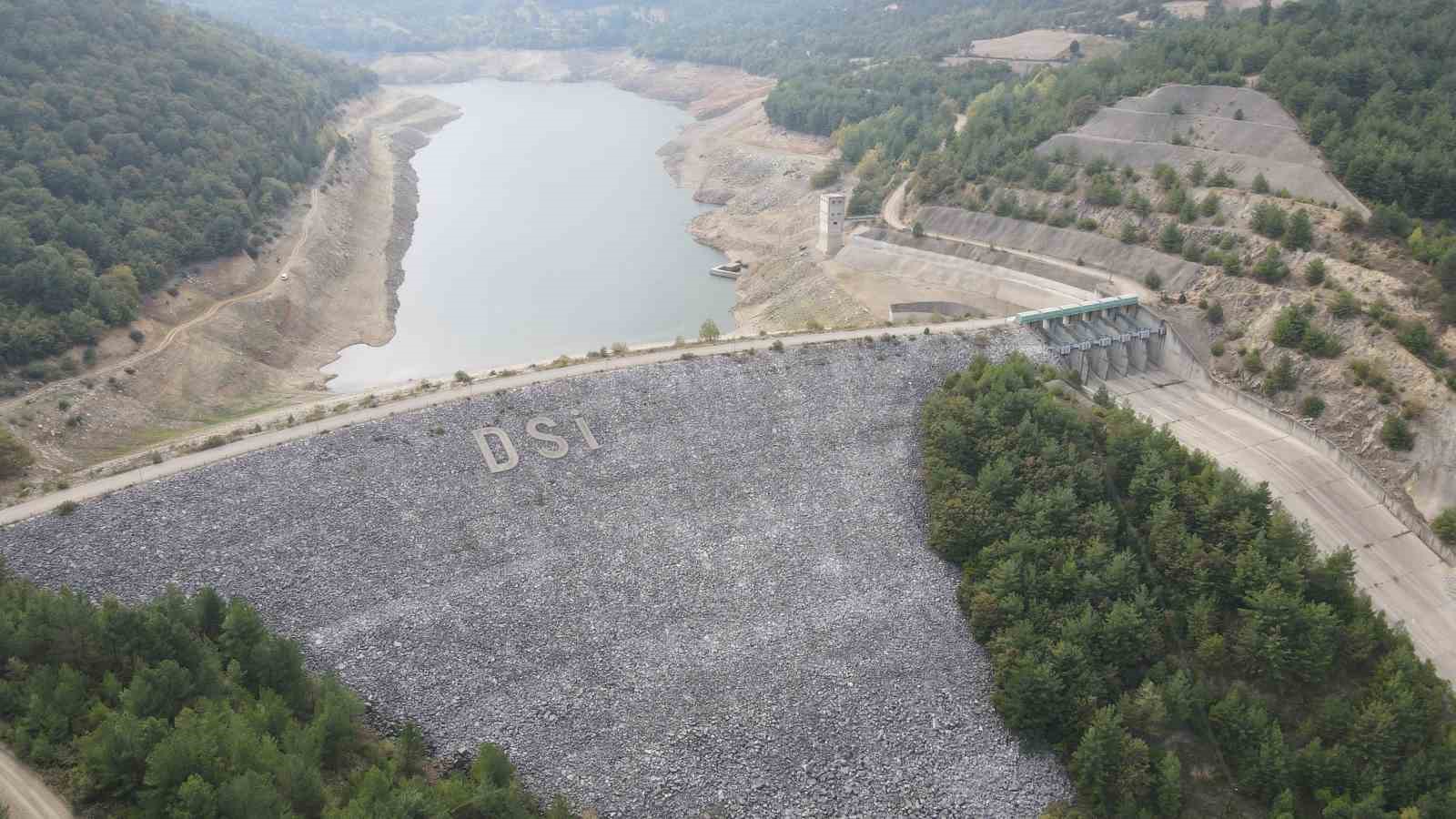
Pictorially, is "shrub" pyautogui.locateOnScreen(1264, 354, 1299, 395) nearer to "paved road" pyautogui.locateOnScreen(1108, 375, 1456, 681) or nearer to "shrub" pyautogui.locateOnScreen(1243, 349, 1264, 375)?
"shrub" pyautogui.locateOnScreen(1243, 349, 1264, 375)

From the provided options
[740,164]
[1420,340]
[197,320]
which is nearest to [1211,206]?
[1420,340]

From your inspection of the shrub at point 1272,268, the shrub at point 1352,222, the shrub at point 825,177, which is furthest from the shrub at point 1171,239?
the shrub at point 825,177

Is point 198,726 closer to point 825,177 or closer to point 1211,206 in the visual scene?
point 1211,206

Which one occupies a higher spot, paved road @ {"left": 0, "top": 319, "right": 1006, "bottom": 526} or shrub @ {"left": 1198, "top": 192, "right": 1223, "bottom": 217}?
shrub @ {"left": 1198, "top": 192, "right": 1223, "bottom": 217}

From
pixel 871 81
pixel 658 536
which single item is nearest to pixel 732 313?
pixel 658 536

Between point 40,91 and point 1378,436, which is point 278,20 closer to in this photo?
point 40,91

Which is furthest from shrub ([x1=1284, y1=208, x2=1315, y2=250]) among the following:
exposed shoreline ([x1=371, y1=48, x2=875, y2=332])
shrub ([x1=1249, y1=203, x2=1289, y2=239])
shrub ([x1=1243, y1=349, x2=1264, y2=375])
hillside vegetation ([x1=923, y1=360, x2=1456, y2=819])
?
exposed shoreline ([x1=371, y1=48, x2=875, y2=332])
